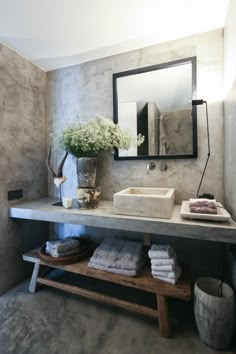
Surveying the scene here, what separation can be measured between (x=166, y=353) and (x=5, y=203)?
162cm

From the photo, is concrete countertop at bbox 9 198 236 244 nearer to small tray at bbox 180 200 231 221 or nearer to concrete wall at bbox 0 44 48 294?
small tray at bbox 180 200 231 221

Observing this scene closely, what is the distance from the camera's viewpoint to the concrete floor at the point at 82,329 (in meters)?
1.20

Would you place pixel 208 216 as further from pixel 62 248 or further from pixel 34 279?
pixel 34 279

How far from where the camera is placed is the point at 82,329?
134cm

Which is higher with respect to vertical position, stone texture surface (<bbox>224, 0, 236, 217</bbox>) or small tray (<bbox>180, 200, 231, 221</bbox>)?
stone texture surface (<bbox>224, 0, 236, 217</bbox>)

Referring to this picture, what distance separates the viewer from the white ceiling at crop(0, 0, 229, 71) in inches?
51.5

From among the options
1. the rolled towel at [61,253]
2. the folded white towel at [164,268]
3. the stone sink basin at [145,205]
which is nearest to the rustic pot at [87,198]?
the stone sink basin at [145,205]

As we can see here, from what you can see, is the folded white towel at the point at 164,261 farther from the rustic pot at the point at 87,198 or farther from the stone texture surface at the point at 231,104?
the rustic pot at the point at 87,198

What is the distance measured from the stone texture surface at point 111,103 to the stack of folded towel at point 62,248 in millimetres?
548

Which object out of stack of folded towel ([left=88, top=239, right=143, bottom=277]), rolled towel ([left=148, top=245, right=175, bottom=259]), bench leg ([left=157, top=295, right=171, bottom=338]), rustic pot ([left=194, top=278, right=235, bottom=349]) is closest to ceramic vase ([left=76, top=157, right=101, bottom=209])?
stack of folded towel ([left=88, top=239, right=143, bottom=277])

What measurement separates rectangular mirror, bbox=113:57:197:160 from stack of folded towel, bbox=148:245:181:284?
77cm

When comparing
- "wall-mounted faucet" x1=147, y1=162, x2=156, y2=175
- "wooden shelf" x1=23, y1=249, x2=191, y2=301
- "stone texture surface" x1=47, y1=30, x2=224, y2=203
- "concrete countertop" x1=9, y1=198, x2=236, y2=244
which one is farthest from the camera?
"wall-mounted faucet" x1=147, y1=162, x2=156, y2=175

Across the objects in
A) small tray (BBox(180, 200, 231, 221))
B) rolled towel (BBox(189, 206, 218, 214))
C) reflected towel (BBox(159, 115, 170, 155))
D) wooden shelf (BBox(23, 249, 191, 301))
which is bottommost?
wooden shelf (BBox(23, 249, 191, 301))

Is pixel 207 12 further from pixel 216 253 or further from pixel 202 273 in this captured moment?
pixel 202 273
